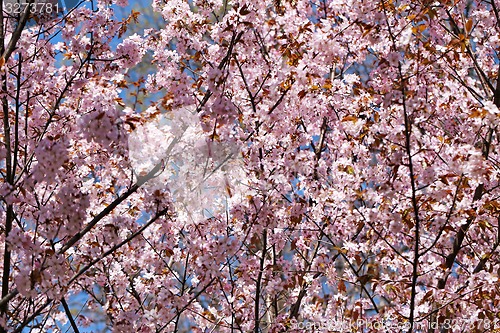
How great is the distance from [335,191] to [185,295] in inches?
58.7

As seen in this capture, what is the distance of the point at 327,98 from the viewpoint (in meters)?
5.33

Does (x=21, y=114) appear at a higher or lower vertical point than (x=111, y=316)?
higher

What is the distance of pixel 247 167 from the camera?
485 centimetres

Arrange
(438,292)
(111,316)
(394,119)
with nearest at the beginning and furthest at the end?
(438,292), (394,119), (111,316)

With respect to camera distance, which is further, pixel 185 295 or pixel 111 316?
pixel 111 316

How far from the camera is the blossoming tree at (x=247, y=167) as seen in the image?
3.55 m

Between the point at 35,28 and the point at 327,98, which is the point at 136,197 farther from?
the point at 327,98

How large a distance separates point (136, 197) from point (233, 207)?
101 cm

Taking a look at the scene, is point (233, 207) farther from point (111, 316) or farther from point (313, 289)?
point (111, 316)

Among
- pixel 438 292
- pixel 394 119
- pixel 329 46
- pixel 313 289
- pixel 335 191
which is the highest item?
pixel 329 46

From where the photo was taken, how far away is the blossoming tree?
140 inches

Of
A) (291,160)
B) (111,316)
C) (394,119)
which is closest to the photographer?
(394,119)

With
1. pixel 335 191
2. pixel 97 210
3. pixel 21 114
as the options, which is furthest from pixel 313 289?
pixel 21 114

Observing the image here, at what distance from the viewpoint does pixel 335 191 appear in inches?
184
